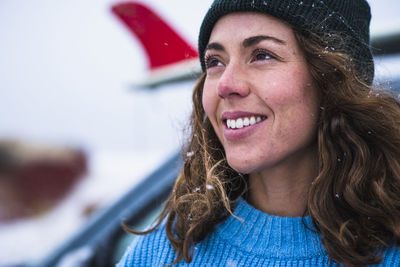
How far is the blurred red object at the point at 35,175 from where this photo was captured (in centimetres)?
1349

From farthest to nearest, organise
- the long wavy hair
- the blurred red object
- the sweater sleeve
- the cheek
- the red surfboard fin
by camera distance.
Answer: the blurred red object
the red surfboard fin
the sweater sleeve
the cheek
the long wavy hair

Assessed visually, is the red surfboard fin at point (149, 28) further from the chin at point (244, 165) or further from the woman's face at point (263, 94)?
the chin at point (244, 165)

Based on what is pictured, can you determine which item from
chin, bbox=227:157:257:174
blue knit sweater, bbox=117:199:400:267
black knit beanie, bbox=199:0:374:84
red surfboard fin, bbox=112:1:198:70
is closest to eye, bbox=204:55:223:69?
black knit beanie, bbox=199:0:374:84

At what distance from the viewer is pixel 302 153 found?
1729 millimetres

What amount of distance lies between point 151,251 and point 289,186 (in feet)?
2.17

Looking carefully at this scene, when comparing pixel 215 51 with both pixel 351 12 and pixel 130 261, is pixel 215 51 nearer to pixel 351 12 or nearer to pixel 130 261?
pixel 351 12

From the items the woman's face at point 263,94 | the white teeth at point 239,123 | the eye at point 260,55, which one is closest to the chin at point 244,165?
the woman's face at point 263,94

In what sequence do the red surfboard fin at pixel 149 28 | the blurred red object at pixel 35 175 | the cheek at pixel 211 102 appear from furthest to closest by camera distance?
the blurred red object at pixel 35 175, the red surfboard fin at pixel 149 28, the cheek at pixel 211 102

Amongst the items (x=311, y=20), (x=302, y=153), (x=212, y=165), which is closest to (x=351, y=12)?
(x=311, y=20)

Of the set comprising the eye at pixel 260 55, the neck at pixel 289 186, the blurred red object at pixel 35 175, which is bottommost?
the blurred red object at pixel 35 175

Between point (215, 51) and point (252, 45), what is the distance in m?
0.17

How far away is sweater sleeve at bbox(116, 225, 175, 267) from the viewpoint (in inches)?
69.0

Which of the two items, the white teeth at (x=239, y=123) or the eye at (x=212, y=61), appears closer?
the white teeth at (x=239, y=123)

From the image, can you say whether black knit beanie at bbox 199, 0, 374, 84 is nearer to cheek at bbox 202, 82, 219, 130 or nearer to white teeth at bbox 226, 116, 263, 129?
cheek at bbox 202, 82, 219, 130
